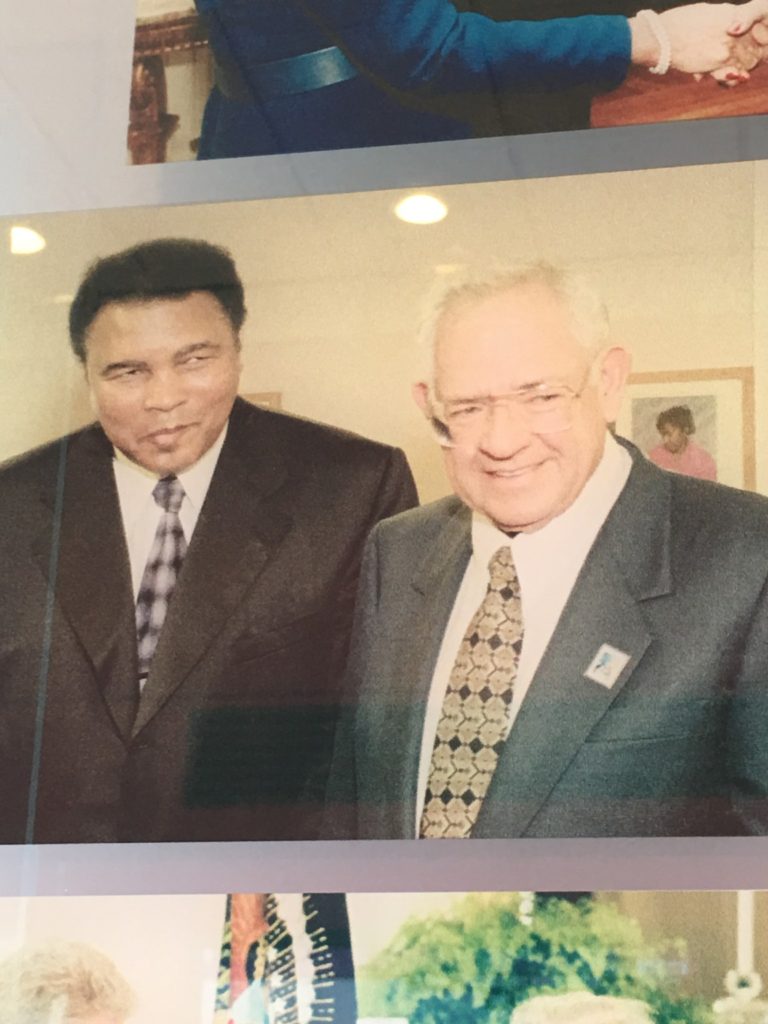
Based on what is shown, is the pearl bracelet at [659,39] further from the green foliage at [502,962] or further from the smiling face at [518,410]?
the green foliage at [502,962]

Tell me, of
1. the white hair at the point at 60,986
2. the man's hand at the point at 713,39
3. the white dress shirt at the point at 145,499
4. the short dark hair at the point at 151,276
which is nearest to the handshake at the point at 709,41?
the man's hand at the point at 713,39

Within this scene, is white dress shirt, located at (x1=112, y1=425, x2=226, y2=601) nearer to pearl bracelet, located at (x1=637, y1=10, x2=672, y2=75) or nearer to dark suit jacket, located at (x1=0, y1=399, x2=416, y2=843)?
dark suit jacket, located at (x1=0, y1=399, x2=416, y2=843)

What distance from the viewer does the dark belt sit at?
1420mm

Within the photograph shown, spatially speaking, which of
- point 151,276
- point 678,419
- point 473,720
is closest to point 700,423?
point 678,419

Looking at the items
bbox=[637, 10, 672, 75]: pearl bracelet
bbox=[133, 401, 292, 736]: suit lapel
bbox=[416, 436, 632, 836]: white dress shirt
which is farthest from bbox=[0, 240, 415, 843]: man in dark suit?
bbox=[637, 10, 672, 75]: pearl bracelet

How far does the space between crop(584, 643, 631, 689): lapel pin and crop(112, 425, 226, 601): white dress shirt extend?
0.48 metres

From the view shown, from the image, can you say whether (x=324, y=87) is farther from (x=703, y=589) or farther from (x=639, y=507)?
(x=703, y=589)

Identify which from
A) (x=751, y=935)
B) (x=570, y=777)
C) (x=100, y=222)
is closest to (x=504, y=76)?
(x=100, y=222)

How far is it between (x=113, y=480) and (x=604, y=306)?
602mm

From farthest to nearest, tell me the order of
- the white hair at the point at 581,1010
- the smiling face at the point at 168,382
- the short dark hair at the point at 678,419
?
the smiling face at the point at 168,382, the short dark hair at the point at 678,419, the white hair at the point at 581,1010

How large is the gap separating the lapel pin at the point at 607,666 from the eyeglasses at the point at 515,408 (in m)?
0.25

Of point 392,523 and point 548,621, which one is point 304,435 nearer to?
point 392,523

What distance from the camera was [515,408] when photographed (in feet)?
4.15

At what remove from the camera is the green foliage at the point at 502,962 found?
1.15 m
